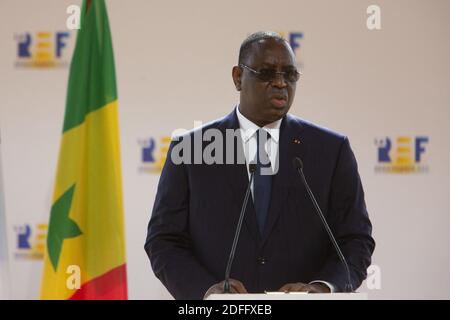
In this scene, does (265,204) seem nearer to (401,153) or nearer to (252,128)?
(252,128)

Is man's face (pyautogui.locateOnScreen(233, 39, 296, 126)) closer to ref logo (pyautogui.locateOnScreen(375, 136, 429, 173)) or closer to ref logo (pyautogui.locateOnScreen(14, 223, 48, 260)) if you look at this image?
ref logo (pyautogui.locateOnScreen(375, 136, 429, 173))

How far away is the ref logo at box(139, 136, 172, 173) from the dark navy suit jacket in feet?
5.64

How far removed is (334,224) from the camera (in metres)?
2.86

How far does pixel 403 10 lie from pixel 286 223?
2.38 meters

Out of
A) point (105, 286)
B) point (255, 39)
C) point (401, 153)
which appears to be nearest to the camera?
point (255, 39)

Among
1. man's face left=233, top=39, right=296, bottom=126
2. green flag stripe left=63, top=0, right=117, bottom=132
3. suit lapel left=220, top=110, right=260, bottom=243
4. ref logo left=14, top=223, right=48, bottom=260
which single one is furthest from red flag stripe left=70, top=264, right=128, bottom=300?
man's face left=233, top=39, right=296, bottom=126

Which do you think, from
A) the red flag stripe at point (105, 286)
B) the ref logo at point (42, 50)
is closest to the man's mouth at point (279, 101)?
the red flag stripe at point (105, 286)

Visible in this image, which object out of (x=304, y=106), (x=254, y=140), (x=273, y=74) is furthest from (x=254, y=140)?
(x=304, y=106)

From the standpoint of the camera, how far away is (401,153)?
4.66 m

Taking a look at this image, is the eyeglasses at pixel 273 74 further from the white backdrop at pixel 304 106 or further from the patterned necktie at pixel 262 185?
the white backdrop at pixel 304 106

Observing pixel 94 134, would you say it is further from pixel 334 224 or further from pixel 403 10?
pixel 403 10

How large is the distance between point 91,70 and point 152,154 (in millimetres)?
883

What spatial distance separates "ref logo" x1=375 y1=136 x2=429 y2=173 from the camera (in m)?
4.66

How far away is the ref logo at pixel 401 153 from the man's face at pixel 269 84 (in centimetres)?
189
